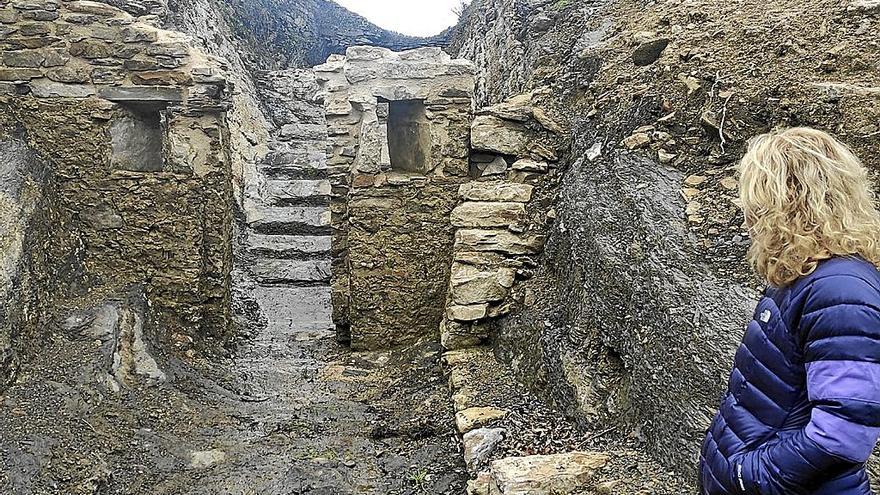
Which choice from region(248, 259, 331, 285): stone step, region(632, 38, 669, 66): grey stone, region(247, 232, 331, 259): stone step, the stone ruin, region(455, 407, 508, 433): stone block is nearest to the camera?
region(455, 407, 508, 433): stone block

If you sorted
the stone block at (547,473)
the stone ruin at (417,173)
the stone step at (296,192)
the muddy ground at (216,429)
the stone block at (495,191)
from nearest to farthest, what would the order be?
1. the stone block at (547,473)
2. the muddy ground at (216,429)
3. the stone block at (495,191)
4. the stone ruin at (417,173)
5. the stone step at (296,192)

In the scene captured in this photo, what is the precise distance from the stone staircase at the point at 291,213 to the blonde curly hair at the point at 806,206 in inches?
279

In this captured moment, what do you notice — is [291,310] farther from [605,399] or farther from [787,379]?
[787,379]

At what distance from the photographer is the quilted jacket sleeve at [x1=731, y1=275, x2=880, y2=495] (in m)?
1.70

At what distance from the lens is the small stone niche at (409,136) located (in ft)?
22.6

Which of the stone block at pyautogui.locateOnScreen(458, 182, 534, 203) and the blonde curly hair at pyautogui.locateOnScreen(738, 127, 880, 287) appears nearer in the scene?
the blonde curly hair at pyautogui.locateOnScreen(738, 127, 880, 287)

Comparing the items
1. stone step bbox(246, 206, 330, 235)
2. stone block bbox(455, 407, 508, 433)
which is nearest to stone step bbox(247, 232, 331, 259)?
stone step bbox(246, 206, 330, 235)

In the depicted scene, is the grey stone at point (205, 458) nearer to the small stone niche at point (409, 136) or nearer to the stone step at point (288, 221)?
the small stone niche at point (409, 136)

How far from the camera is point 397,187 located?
21.8 ft

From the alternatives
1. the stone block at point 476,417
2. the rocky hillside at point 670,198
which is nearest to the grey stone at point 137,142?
the rocky hillside at point 670,198

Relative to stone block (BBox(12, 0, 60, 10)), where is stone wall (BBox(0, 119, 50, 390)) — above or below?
below

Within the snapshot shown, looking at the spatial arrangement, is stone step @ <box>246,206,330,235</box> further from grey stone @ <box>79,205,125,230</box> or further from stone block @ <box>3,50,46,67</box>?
stone block @ <box>3,50,46,67</box>

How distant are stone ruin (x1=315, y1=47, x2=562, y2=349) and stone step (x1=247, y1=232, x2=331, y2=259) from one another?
17.4ft

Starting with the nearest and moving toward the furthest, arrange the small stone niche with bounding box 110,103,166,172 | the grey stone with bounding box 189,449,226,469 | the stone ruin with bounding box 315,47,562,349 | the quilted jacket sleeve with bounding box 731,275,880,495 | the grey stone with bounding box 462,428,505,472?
the quilted jacket sleeve with bounding box 731,275,880,495 → the grey stone with bounding box 462,428,505,472 → the grey stone with bounding box 189,449,226,469 → the small stone niche with bounding box 110,103,166,172 → the stone ruin with bounding box 315,47,562,349
